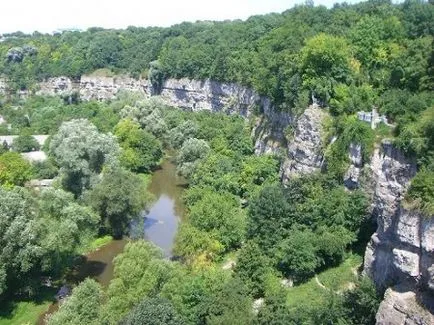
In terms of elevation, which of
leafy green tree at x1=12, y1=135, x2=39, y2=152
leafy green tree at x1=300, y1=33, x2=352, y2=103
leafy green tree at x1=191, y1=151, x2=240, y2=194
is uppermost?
leafy green tree at x1=300, y1=33, x2=352, y2=103

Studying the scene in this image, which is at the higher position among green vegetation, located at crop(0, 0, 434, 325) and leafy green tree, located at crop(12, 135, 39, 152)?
green vegetation, located at crop(0, 0, 434, 325)

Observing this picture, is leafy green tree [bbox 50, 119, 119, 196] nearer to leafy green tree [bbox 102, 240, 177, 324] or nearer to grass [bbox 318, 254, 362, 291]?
leafy green tree [bbox 102, 240, 177, 324]

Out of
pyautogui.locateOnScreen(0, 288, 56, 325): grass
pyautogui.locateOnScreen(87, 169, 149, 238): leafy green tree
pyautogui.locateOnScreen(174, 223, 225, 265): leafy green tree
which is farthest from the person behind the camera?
pyautogui.locateOnScreen(87, 169, 149, 238): leafy green tree

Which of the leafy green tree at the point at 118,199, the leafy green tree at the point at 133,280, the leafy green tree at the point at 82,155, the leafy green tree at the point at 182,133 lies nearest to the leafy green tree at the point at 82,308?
the leafy green tree at the point at 133,280

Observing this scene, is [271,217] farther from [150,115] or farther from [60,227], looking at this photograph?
[150,115]

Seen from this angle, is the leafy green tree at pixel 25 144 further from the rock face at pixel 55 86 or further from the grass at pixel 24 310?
the rock face at pixel 55 86

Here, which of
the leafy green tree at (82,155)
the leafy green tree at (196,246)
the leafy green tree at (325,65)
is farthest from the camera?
the leafy green tree at (82,155)

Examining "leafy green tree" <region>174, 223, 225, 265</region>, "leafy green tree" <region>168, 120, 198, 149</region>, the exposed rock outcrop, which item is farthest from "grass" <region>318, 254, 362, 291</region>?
"leafy green tree" <region>168, 120, 198, 149</region>
